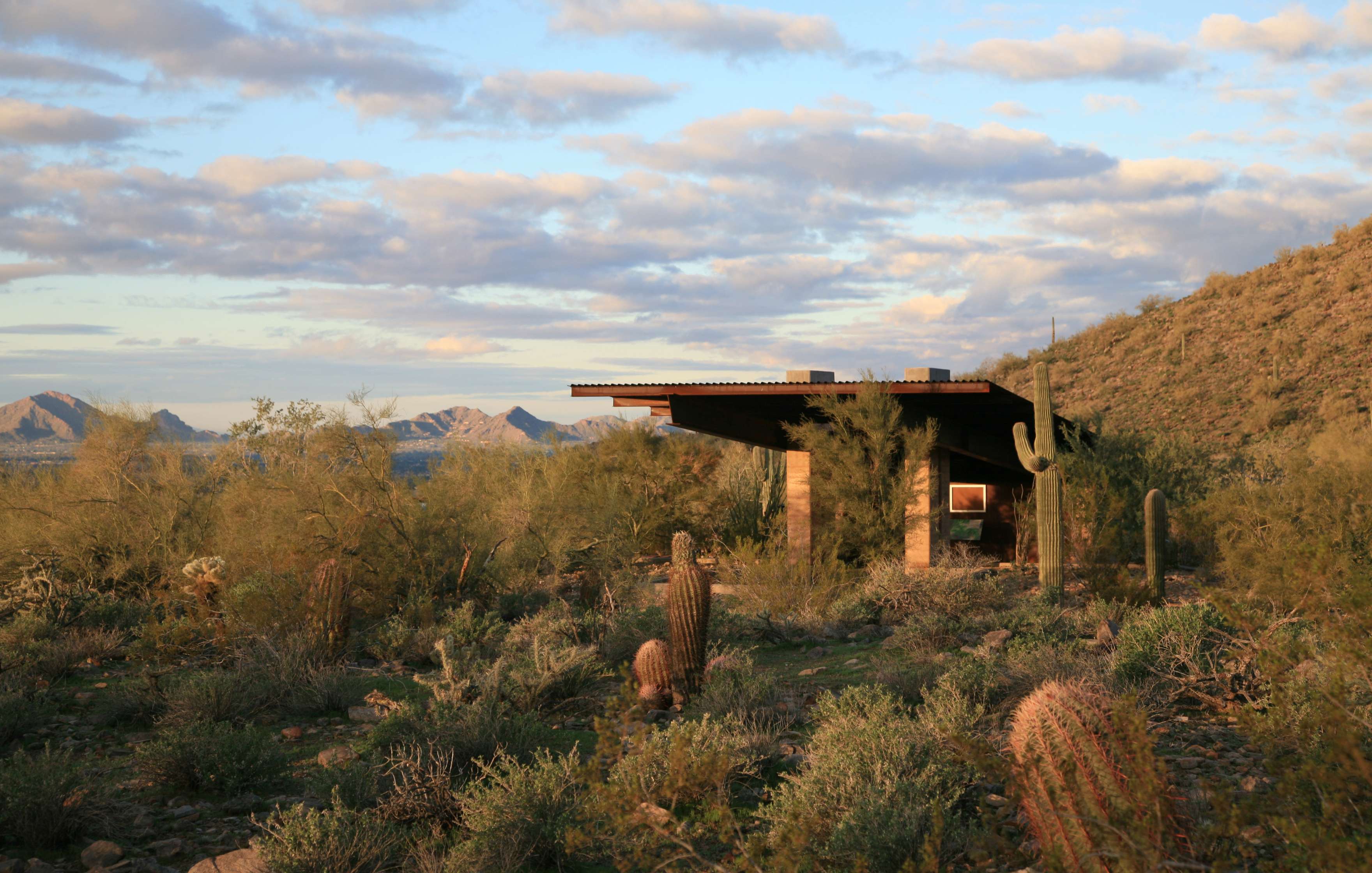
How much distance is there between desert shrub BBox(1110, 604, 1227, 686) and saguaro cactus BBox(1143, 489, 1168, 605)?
374cm

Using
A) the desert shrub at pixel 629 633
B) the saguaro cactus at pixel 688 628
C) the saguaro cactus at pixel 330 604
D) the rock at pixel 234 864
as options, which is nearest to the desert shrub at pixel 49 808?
the rock at pixel 234 864

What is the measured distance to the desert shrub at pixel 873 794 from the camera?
3746 mm

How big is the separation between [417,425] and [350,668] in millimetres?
110354

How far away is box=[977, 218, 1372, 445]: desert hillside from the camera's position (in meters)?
28.7

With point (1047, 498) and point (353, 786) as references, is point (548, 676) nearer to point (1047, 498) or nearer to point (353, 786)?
point (353, 786)

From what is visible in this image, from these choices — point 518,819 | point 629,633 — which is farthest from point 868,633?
point 518,819

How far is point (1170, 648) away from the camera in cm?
627

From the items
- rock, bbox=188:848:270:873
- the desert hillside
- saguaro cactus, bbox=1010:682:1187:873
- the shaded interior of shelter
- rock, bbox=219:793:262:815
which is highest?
the desert hillside

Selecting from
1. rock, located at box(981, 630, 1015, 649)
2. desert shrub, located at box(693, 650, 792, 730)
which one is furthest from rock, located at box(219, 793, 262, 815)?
rock, located at box(981, 630, 1015, 649)

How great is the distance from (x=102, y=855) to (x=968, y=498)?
16735 mm

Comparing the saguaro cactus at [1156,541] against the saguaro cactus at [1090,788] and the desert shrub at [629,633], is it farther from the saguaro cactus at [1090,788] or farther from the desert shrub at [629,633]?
the saguaro cactus at [1090,788]

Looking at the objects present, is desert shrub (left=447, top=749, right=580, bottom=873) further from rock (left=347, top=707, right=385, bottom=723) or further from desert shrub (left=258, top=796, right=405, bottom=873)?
rock (left=347, top=707, right=385, bottom=723)

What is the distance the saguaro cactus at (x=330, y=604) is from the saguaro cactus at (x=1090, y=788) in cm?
630

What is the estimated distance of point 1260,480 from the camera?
16984mm
